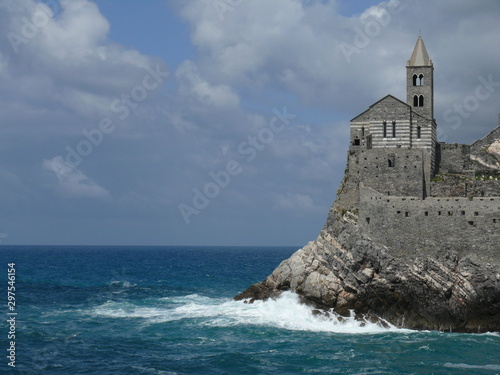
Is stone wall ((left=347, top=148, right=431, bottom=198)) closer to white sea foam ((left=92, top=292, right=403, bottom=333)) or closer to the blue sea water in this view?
white sea foam ((left=92, top=292, right=403, bottom=333))

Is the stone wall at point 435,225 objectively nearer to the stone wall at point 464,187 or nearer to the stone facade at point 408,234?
the stone facade at point 408,234

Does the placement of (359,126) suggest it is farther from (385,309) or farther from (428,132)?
(385,309)

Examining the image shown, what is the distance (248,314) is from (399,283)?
13560 mm

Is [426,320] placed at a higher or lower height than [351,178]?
lower

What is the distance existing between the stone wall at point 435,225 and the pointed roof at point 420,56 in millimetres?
16038

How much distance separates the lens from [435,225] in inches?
2111

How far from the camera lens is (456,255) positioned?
172ft

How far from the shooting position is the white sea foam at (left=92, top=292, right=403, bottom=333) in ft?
170

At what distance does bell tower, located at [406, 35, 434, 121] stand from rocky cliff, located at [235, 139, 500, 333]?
1375 cm

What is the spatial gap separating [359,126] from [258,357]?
1105 inches

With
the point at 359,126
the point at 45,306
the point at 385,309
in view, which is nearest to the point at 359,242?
the point at 385,309

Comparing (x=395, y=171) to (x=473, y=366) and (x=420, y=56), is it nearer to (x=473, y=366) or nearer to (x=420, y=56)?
(x=420, y=56)

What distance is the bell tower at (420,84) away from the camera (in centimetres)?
6338

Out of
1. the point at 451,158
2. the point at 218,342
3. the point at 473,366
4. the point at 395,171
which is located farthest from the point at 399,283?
the point at 451,158
